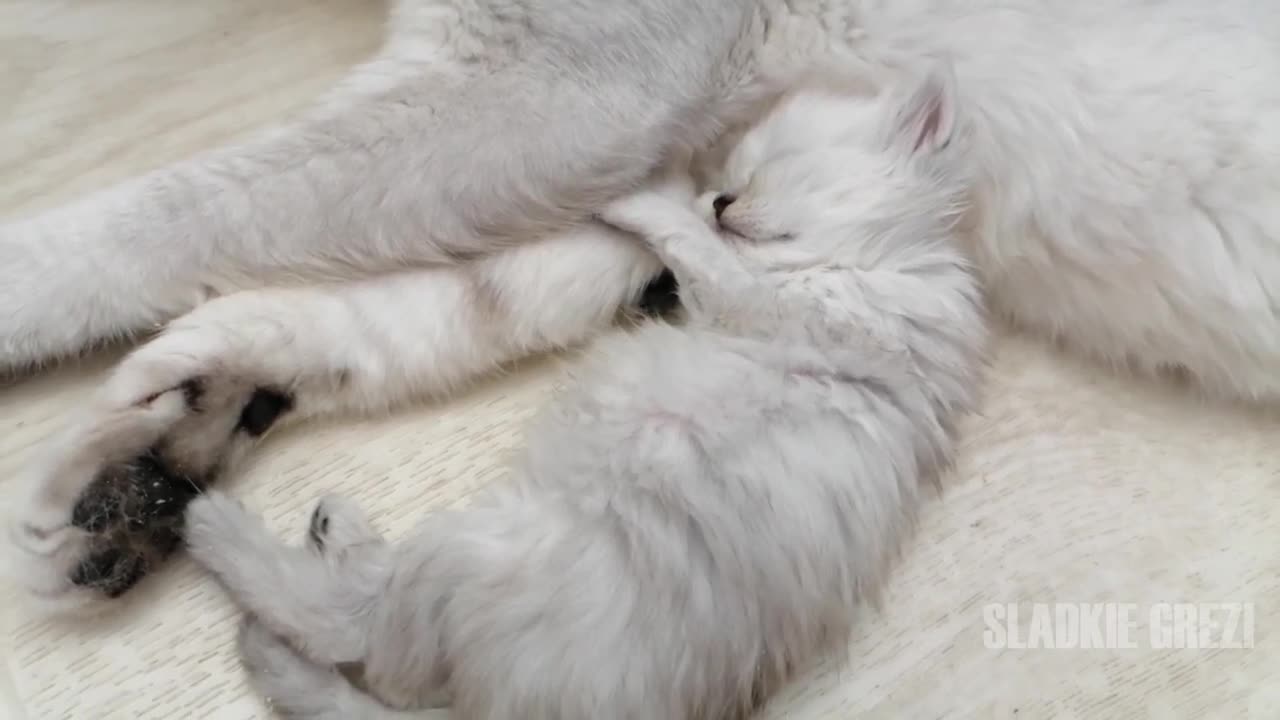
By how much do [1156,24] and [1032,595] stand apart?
0.54 meters

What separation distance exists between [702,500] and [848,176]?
0.38 meters

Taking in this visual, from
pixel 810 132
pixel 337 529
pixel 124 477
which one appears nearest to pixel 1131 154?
pixel 810 132

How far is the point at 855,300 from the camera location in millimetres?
879

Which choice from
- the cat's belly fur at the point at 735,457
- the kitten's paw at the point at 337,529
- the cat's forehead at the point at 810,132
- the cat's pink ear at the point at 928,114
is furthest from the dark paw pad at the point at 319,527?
the cat's pink ear at the point at 928,114

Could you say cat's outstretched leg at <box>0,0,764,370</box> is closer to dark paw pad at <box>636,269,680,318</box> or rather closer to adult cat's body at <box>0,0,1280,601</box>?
adult cat's body at <box>0,0,1280,601</box>

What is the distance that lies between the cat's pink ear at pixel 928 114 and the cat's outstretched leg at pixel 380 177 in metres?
0.23

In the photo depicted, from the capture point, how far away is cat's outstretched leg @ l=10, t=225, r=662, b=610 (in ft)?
2.36

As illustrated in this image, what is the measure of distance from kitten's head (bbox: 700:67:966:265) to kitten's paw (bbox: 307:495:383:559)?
1.41ft

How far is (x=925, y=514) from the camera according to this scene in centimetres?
89

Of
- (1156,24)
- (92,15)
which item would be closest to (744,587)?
(1156,24)

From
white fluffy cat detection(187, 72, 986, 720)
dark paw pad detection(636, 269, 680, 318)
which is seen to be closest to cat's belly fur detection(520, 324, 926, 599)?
white fluffy cat detection(187, 72, 986, 720)

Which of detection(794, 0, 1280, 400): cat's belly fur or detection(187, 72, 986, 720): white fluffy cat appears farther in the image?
detection(794, 0, 1280, 400): cat's belly fur

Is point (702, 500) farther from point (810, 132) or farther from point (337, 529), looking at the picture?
point (810, 132)

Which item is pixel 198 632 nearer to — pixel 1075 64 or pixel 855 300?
pixel 855 300
